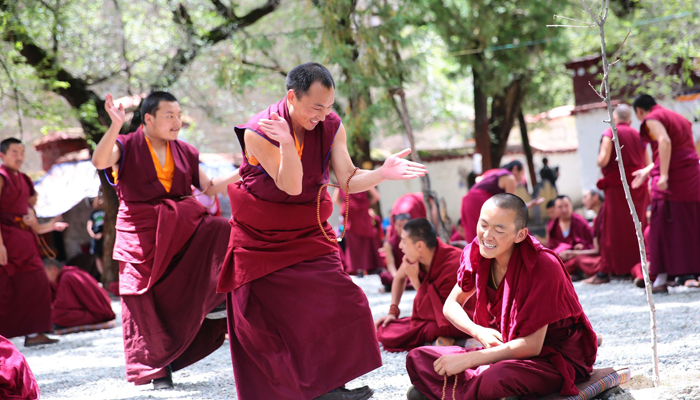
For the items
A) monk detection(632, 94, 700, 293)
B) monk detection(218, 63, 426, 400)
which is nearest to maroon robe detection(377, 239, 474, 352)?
monk detection(218, 63, 426, 400)

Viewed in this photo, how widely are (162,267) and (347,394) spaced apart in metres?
1.47

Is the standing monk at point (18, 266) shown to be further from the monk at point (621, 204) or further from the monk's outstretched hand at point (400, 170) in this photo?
the monk at point (621, 204)

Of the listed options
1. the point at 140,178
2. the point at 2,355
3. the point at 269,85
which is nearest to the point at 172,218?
the point at 140,178

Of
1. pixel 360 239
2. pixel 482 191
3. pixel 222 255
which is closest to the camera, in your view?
pixel 222 255

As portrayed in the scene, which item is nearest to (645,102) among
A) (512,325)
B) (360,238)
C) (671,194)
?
(671,194)

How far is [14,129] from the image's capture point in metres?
12.7

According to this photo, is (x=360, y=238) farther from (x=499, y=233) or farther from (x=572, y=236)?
(x=499, y=233)

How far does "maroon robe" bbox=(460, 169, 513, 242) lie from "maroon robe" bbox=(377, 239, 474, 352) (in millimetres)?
2451

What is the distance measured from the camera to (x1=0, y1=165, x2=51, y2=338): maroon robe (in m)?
5.65

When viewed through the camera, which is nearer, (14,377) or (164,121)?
(14,377)

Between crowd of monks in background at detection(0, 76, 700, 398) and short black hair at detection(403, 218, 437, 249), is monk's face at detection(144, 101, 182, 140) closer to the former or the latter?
crowd of monks in background at detection(0, 76, 700, 398)

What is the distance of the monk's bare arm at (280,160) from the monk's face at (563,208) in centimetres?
558

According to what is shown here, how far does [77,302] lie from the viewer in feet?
21.8

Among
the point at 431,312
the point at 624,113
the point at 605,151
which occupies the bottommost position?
the point at 431,312
